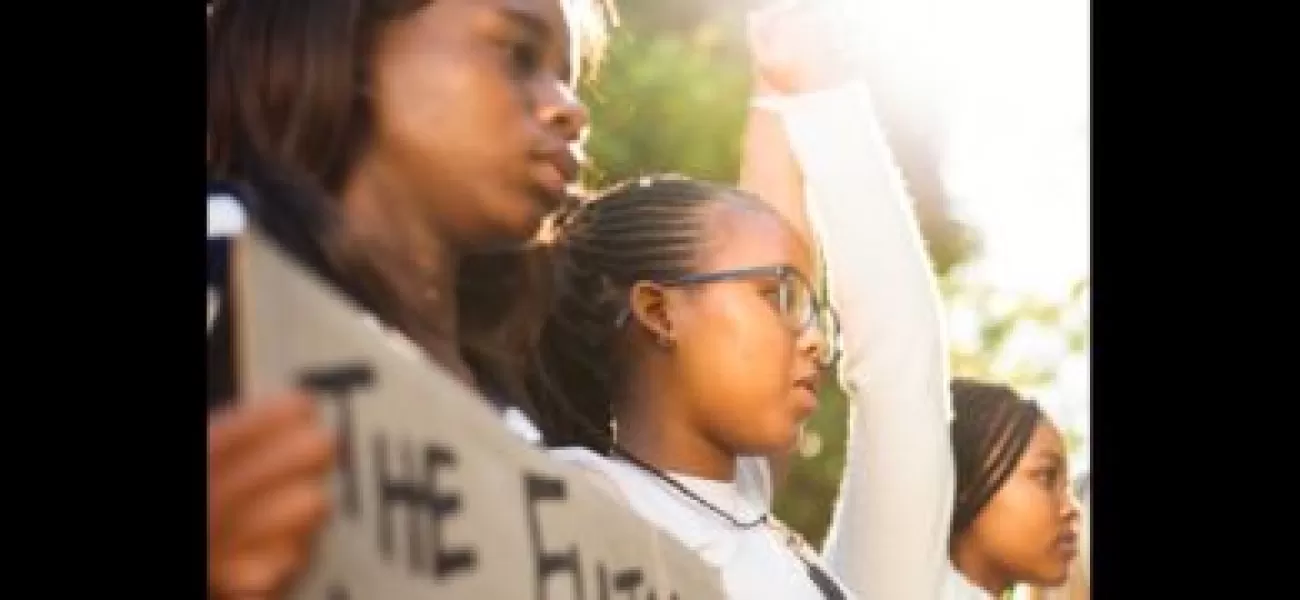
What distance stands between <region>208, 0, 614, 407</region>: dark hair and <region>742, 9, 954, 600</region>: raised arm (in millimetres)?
670

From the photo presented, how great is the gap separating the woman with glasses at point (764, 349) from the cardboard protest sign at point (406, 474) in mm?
176

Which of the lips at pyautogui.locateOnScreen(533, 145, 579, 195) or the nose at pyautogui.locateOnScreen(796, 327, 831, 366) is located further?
the nose at pyautogui.locateOnScreen(796, 327, 831, 366)

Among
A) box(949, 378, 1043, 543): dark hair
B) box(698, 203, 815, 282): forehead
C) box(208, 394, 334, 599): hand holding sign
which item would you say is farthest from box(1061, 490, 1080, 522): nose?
box(208, 394, 334, 599): hand holding sign

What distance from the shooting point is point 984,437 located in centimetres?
307

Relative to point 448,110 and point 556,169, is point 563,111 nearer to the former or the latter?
point 556,169

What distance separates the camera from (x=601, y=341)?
276 centimetres

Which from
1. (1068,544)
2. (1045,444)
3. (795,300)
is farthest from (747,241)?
(1068,544)

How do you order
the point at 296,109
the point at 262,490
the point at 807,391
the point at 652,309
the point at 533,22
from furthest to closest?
the point at 807,391 < the point at 652,309 < the point at 533,22 < the point at 296,109 < the point at 262,490

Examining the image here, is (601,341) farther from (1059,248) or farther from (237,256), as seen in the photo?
(1059,248)

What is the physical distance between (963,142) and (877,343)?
1.16 ft

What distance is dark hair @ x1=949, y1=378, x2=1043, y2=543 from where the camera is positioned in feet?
10.00

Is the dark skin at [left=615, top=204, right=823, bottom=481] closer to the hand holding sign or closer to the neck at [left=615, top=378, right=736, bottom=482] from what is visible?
the neck at [left=615, top=378, right=736, bottom=482]
